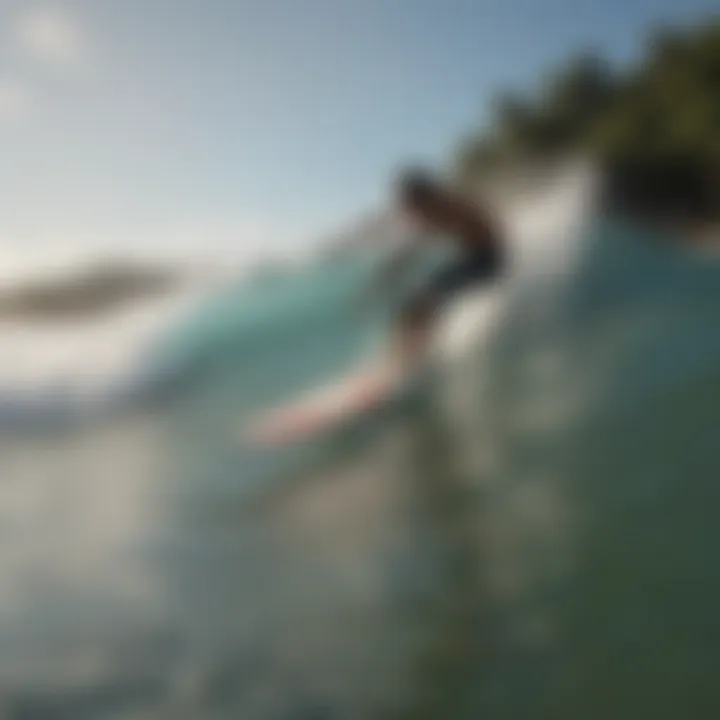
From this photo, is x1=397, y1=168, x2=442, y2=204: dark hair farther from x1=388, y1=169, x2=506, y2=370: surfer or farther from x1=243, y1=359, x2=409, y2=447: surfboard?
x1=243, y1=359, x2=409, y2=447: surfboard

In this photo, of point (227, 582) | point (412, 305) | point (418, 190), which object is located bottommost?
point (227, 582)

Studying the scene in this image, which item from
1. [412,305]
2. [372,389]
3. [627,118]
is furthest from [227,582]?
[627,118]

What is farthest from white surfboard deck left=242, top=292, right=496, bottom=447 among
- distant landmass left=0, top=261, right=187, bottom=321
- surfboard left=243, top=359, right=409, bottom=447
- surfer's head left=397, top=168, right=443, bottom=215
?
distant landmass left=0, top=261, right=187, bottom=321

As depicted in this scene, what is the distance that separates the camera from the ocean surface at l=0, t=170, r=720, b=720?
128cm

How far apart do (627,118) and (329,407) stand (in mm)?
617

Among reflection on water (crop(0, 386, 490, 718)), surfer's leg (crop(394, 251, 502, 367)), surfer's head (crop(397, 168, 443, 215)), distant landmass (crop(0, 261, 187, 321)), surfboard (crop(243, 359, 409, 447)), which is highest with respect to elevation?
distant landmass (crop(0, 261, 187, 321))

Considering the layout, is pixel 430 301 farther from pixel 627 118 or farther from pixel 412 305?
pixel 627 118

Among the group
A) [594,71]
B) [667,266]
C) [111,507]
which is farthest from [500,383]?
[111,507]

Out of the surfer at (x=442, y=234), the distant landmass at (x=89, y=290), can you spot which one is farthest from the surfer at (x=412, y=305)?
the distant landmass at (x=89, y=290)

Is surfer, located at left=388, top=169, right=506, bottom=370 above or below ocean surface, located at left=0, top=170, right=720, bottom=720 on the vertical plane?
above

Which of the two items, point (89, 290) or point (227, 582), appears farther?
point (89, 290)

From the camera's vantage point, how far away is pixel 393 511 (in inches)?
57.7

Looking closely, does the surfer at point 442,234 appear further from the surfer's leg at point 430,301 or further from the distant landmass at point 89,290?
the distant landmass at point 89,290

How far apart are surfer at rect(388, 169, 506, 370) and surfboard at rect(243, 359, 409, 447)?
0.04 m
